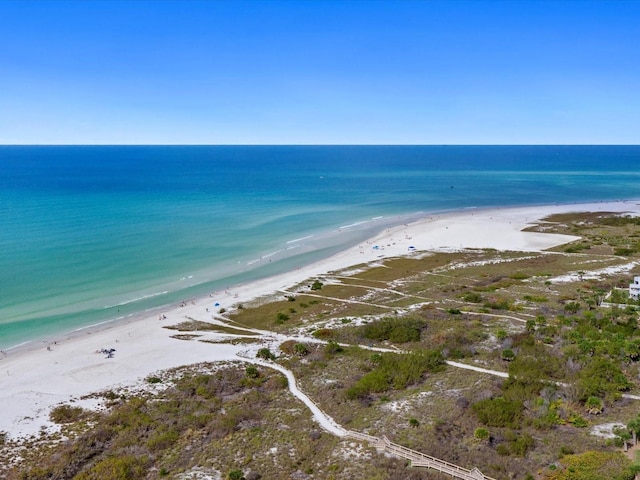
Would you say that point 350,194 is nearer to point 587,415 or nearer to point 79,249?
point 79,249

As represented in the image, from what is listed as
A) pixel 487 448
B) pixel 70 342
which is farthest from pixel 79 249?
pixel 487 448

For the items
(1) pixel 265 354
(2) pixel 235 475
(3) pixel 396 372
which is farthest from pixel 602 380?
(1) pixel 265 354

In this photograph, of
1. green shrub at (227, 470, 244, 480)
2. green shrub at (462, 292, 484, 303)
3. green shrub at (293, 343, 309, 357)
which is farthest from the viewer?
green shrub at (462, 292, 484, 303)

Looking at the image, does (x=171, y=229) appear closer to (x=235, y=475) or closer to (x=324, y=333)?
(x=324, y=333)

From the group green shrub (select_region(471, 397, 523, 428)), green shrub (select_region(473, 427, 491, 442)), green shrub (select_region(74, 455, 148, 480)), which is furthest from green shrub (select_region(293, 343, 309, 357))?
green shrub (select_region(473, 427, 491, 442))

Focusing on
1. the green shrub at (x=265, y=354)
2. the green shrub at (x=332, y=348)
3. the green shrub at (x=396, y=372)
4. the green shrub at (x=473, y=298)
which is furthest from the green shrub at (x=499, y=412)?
the green shrub at (x=473, y=298)

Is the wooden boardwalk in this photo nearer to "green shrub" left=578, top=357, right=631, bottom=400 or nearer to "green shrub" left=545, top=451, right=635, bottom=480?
"green shrub" left=545, top=451, right=635, bottom=480

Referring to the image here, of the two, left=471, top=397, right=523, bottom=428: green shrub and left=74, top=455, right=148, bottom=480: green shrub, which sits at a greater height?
left=471, top=397, right=523, bottom=428: green shrub

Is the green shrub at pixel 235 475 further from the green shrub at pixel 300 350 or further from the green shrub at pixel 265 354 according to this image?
the green shrub at pixel 300 350
